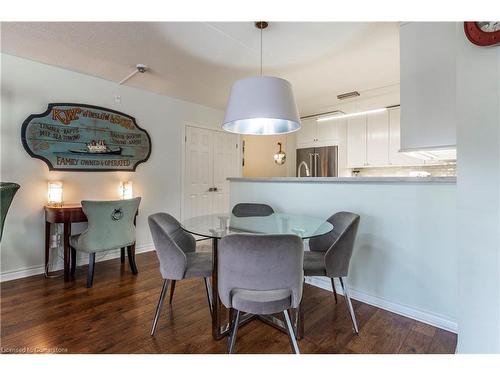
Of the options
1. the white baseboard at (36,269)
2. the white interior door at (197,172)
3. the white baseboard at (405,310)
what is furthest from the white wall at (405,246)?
the white baseboard at (36,269)

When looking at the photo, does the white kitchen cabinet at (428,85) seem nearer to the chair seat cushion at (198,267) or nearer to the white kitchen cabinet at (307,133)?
the chair seat cushion at (198,267)

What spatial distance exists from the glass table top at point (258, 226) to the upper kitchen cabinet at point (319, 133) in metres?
2.97

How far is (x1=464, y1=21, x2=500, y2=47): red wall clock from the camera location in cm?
118

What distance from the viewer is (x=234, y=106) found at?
1683 mm

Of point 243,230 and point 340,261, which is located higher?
point 243,230

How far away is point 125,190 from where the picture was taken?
3.44 metres

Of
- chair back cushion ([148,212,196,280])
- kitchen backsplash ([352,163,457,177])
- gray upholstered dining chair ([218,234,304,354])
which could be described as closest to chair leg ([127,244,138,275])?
chair back cushion ([148,212,196,280])

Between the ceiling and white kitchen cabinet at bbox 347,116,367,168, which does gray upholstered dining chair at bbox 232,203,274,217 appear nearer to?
the ceiling

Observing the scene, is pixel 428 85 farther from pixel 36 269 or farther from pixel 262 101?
pixel 36 269

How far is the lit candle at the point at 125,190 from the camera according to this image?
343cm

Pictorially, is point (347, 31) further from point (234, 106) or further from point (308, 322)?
point (308, 322)

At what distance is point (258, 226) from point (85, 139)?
2.66 metres

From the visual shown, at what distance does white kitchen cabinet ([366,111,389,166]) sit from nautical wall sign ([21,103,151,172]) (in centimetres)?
371

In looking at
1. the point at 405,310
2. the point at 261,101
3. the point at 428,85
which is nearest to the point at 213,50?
the point at 261,101
